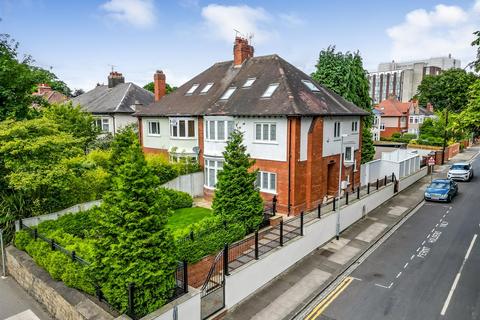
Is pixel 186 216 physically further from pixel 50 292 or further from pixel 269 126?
pixel 50 292

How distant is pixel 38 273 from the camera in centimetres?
1252

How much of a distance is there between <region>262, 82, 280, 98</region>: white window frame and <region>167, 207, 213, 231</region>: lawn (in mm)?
8063

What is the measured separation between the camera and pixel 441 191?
24.8 m

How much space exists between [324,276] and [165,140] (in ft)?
55.5

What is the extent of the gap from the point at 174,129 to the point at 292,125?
34.1 ft

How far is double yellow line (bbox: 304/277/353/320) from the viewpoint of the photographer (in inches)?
460

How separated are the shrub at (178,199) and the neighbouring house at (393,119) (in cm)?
5864

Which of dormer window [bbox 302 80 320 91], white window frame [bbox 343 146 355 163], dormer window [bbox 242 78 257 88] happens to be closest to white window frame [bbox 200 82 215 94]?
dormer window [bbox 242 78 257 88]

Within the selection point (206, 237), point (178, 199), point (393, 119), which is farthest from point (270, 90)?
point (393, 119)

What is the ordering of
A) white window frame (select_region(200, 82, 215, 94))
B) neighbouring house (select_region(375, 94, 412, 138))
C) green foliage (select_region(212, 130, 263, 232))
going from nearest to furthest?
green foliage (select_region(212, 130, 263, 232)) < white window frame (select_region(200, 82, 215, 94)) < neighbouring house (select_region(375, 94, 412, 138))

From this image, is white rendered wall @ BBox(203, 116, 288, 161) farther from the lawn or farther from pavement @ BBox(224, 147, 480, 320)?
pavement @ BBox(224, 147, 480, 320)

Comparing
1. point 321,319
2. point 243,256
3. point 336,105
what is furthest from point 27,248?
point 336,105

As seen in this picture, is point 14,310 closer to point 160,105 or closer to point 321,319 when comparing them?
point 321,319

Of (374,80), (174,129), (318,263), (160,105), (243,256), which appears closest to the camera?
(243,256)
